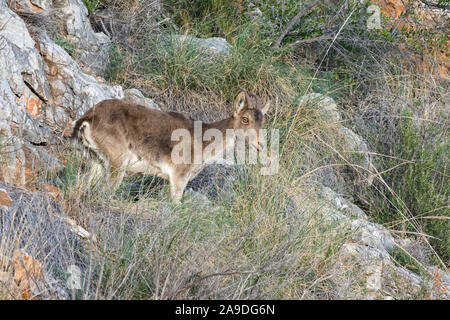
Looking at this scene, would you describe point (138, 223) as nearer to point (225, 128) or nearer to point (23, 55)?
point (225, 128)

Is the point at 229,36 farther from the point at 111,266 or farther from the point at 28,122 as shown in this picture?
the point at 111,266

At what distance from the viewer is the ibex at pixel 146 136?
761 cm

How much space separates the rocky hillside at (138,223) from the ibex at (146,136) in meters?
0.41

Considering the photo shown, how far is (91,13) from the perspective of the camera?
1148 cm

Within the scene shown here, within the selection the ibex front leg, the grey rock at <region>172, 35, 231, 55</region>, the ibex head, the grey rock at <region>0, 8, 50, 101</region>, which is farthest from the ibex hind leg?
the grey rock at <region>172, 35, 231, 55</region>

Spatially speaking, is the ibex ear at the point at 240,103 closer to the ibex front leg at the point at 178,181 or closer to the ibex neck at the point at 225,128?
the ibex neck at the point at 225,128

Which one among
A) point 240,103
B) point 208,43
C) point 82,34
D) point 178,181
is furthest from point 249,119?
point 82,34

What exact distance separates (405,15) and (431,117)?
262 centimetres

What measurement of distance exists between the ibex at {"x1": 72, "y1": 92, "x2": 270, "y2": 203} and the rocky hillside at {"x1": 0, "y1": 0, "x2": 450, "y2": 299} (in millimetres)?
412

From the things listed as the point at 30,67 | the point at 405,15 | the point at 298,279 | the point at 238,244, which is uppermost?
the point at 405,15

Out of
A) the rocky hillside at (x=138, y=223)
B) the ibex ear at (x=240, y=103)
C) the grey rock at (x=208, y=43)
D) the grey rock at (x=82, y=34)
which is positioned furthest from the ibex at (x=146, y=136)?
the grey rock at (x=82, y=34)

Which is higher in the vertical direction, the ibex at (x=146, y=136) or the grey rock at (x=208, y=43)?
the grey rock at (x=208, y=43)

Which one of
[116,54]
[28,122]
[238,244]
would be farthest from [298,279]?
[116,54]

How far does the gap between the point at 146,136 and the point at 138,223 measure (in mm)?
2262
